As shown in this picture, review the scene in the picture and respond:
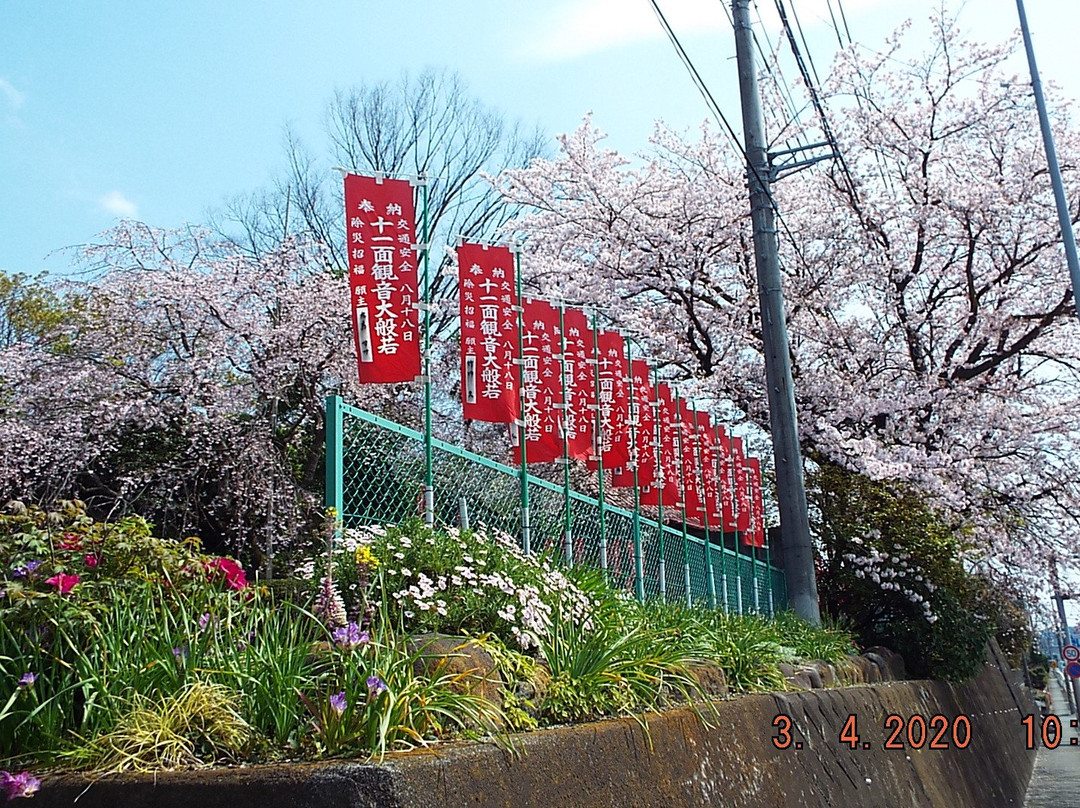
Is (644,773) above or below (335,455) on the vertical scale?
below

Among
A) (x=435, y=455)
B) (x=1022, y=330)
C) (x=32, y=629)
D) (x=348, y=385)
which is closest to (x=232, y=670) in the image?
(x=32, y=629)

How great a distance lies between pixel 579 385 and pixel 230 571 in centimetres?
540

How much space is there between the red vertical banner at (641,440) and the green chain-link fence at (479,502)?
59 centimetres

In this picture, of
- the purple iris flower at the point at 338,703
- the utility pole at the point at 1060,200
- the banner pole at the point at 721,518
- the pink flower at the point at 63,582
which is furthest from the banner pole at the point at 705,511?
the pink flower at the point at 63,582

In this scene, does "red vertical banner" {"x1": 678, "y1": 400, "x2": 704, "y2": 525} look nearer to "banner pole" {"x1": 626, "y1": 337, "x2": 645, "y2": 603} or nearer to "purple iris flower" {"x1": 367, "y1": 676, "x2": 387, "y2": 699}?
"banner pole" {"x1": 626, "y1": 337, "x2": 645, "y2": 603}

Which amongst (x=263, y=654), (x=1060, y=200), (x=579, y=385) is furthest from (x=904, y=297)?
(x=263, y=654)

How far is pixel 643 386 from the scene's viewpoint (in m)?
9.96

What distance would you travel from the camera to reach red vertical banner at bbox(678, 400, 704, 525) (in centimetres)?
1112

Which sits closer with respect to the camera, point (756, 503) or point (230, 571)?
point (230, 571)

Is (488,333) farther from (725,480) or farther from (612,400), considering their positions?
(725,480)

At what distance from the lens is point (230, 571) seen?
3637 millimetres

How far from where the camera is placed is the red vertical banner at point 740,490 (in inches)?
495

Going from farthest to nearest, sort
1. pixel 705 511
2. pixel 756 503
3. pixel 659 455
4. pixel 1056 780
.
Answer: pixel 1056 780
pixel 756 503
pixel 705 511
pixel 659 455

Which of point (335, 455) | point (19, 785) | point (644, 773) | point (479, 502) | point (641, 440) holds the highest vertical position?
point (641, 440)
